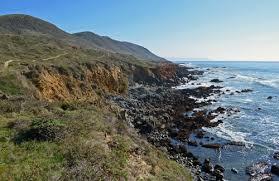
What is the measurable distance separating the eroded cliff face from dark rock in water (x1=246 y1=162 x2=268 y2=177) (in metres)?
19.1

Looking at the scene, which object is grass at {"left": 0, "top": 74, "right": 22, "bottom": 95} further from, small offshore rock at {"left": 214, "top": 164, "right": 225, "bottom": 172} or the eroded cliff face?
small offshore rock at {"left": 214, "top": 164, "right": 225, "bottom": 172}

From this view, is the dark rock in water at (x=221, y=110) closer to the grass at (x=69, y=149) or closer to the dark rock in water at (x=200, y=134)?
the dark rock in water at (x=200, y=134)

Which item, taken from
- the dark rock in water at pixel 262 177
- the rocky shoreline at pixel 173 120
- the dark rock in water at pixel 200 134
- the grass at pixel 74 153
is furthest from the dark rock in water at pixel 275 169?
the grass at pixel 74 153

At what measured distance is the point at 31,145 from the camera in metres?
15.8

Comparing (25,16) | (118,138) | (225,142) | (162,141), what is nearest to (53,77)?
(162,141)

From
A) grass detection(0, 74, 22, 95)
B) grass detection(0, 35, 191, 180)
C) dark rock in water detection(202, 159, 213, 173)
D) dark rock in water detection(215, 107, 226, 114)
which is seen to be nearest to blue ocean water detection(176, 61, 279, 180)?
dark rock in water detection(202, 159, 213, 173)

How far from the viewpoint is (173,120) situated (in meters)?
46.2

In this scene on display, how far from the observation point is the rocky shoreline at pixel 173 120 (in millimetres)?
29797

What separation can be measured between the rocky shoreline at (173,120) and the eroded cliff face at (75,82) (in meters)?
3.62

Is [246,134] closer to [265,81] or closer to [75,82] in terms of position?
[75,82]

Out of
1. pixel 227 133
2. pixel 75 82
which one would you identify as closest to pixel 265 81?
pixel 227 133

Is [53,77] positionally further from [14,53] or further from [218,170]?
[218,170]

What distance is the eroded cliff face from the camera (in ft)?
128

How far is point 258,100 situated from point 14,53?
47294 millimetres
